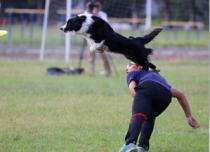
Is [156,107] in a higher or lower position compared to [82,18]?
lower

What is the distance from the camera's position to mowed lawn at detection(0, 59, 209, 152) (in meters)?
7.34

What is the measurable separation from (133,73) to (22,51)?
743 inches

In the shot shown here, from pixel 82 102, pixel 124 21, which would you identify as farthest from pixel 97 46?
pixel 124 21

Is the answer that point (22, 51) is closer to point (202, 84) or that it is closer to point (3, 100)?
point (202, 84)

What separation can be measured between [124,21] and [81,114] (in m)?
21.4

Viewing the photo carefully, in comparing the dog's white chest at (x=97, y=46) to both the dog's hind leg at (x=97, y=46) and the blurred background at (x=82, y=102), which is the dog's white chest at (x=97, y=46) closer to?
the dog's hind leg at (x=97, y=46)

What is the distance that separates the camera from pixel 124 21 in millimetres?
30547

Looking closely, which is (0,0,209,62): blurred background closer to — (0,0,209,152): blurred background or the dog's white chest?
(0,0,209,152): blurred background

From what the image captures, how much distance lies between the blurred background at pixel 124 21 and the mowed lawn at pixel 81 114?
7872mm

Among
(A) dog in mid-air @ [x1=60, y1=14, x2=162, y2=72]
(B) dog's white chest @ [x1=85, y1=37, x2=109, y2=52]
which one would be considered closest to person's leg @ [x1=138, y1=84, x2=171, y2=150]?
(A) dog in mid-air @ [x1=60, y1=14, x2=162, y2=72]

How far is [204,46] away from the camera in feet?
95.1

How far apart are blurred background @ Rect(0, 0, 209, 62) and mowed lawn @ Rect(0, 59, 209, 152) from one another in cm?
787

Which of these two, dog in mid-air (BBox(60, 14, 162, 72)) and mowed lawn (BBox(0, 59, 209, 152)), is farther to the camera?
mowed lawn (BBox(0, 59, 209, 152))

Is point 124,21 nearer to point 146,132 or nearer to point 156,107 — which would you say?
point 146,132
